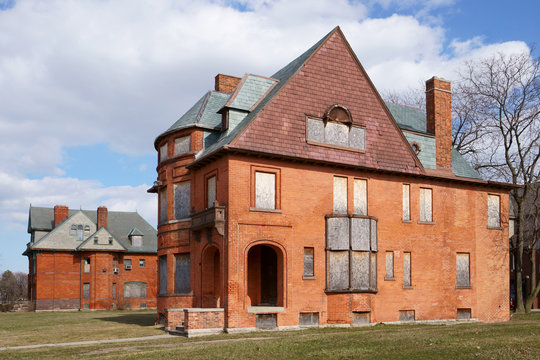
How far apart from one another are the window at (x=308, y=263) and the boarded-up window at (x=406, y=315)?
547cm

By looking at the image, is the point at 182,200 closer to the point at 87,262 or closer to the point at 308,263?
the point at 308,263

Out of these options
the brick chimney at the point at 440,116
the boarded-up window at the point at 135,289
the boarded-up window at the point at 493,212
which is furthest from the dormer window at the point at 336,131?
the boarded-up window at the point at 135,289

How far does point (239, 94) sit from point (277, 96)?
95.5 inches

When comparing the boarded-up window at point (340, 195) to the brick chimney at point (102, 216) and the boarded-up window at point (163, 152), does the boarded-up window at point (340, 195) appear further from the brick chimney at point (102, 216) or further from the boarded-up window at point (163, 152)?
the brick chimney at point (102, 216)

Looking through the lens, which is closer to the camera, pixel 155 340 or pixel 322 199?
pixel 155 340

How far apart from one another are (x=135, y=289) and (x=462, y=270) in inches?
1564

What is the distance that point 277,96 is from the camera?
26.4m

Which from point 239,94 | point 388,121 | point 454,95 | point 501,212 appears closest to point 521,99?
point 454,95

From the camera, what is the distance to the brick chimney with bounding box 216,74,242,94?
33.6m

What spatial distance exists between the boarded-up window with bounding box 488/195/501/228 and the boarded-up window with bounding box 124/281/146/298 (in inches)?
1574

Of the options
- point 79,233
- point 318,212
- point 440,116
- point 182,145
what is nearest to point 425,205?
point 440,116

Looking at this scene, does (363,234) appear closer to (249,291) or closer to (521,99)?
(249,291)

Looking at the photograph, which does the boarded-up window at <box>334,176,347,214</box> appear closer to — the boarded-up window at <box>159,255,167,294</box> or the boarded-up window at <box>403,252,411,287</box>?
the boarded-up window at <box>403,252,411,287</box>

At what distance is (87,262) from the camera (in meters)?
59.4
